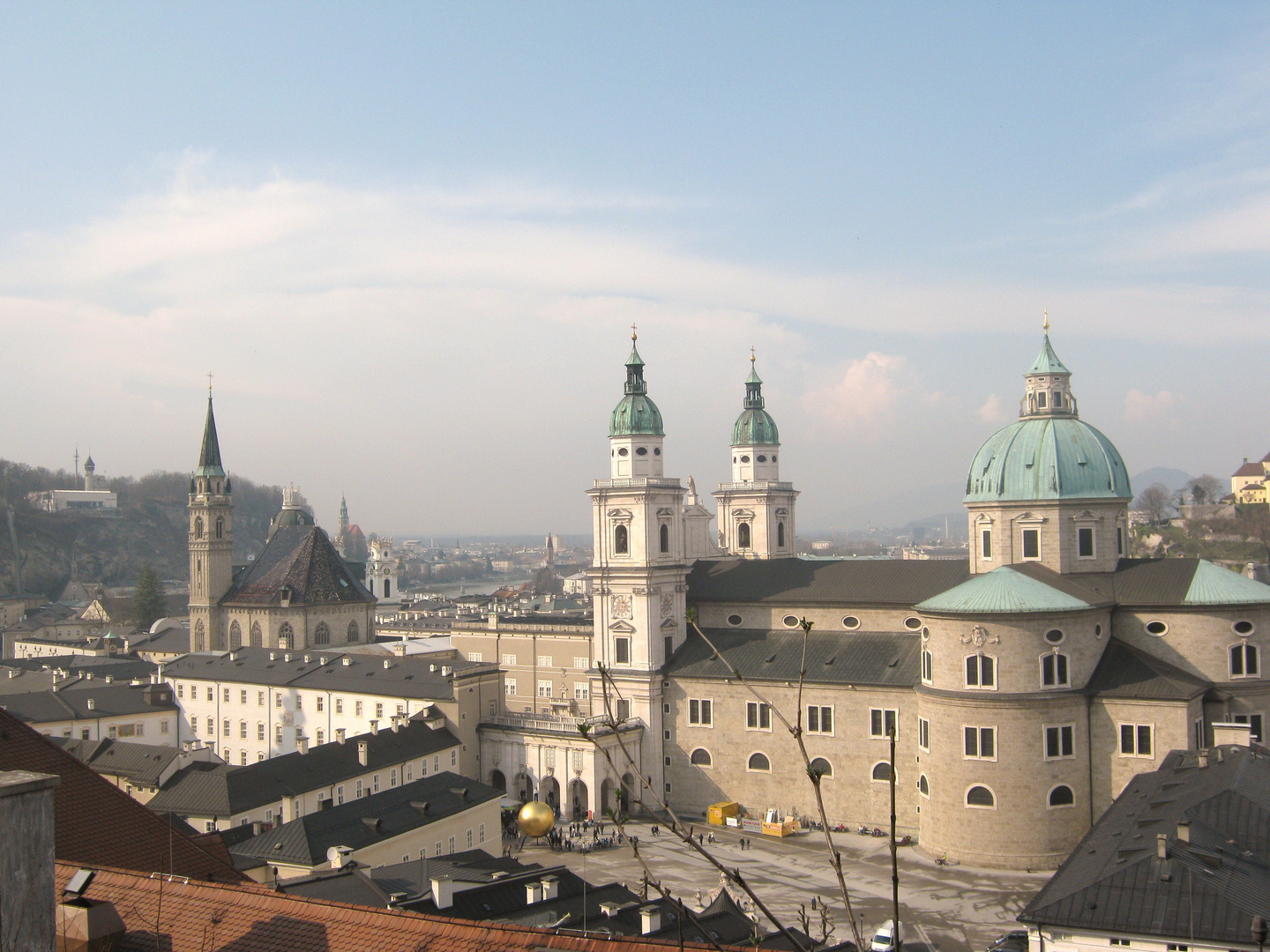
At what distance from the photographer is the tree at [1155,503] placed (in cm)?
14838

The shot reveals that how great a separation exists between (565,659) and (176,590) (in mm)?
127526

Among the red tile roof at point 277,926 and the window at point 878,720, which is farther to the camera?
the window at point 878,720

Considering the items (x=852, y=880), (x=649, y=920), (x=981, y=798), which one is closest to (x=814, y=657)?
(x=981, y=798)

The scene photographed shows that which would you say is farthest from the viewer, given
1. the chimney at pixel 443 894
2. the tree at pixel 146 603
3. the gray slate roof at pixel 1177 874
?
the tree at pixel 146 603

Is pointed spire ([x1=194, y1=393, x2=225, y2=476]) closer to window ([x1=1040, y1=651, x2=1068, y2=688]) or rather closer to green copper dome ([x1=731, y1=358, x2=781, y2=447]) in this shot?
green copper dome ([x1=731, y1=358, x2=781, y2=447])

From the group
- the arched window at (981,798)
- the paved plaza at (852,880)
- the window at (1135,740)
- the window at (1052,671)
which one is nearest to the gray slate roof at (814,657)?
the arched window at (981,798)

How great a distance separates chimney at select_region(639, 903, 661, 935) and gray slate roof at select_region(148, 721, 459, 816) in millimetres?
21684

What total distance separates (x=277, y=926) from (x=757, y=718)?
4412 cm

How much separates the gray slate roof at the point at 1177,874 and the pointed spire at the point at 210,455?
81241 millimetres

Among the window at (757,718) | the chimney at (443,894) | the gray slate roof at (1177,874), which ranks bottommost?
the window at (757,718)

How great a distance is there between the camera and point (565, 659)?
246ft

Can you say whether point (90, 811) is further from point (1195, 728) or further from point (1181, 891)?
point (1195, 728)

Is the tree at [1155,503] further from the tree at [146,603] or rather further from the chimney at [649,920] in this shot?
the chimney at [649,920]

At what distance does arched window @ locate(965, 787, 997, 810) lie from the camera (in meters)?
46.4
